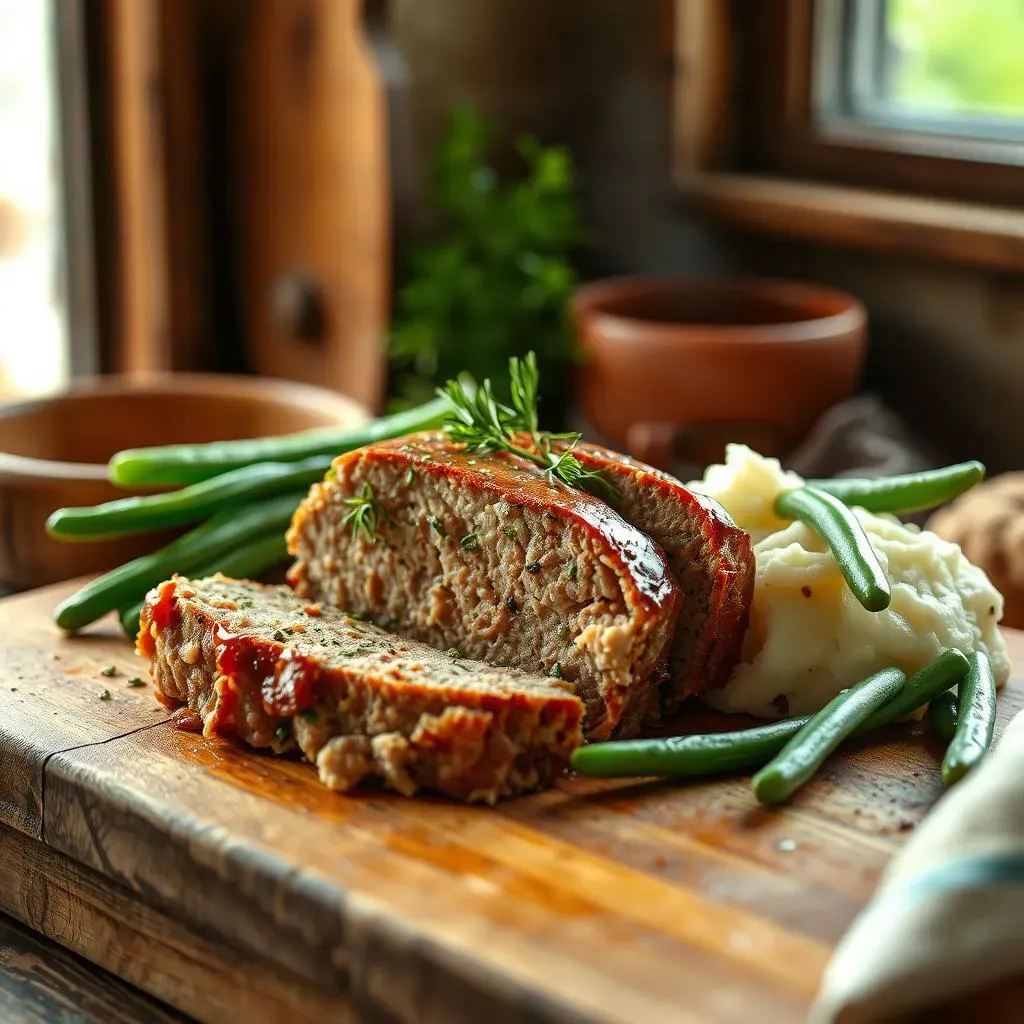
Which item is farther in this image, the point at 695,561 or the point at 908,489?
the point at 908,489

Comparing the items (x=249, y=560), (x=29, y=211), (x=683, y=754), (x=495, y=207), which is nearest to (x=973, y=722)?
(x=683, y=754)

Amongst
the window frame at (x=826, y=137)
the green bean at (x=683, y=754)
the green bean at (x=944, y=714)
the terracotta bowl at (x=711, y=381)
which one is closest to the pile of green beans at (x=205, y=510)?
the green bean at (x=683, y=754)

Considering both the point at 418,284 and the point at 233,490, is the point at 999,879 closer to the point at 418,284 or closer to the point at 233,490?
the point at 233,490

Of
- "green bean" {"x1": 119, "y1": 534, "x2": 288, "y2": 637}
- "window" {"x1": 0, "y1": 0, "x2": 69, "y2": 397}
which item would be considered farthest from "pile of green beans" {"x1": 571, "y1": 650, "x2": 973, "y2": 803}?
"window" {"x1": 0, "y1": 0, "x2": 69, "y2": 397}

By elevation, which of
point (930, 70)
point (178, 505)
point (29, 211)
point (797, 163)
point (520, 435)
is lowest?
point (178, 505)

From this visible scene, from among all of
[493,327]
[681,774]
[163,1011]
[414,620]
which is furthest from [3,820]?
[493,327]

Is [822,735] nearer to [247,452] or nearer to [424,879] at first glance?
[424,879]

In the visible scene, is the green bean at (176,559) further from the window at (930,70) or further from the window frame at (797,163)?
the window at (930,70)
